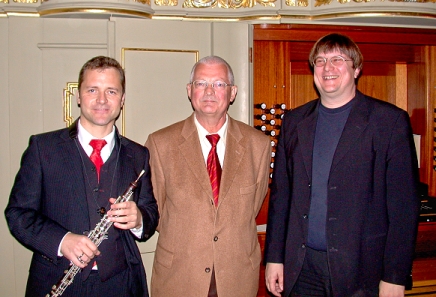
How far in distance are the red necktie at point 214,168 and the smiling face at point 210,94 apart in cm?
12

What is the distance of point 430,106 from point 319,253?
6.88ft

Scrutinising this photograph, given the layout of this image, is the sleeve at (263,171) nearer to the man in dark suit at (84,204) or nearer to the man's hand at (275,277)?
the man's hand at (275,277)

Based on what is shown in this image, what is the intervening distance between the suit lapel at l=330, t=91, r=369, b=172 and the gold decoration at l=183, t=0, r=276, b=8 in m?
1.31

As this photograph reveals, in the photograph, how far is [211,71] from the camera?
251 cm

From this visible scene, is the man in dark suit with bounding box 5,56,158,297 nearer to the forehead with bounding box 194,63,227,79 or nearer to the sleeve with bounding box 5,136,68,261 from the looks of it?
the sleeve with bounding box 5,136,68,261

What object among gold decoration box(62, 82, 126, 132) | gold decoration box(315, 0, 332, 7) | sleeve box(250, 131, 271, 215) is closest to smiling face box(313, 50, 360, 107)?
sleeve box(250, 131, 271, 215)

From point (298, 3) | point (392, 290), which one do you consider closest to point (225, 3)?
point (298, 3)

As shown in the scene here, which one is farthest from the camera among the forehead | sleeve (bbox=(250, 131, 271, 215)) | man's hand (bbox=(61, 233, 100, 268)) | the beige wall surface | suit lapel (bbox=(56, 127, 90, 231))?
the beige wall surface

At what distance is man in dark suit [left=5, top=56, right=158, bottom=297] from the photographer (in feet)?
6.44

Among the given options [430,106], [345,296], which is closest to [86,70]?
[345,296]

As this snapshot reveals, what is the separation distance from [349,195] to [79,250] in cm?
123

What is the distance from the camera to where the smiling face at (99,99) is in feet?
7.00

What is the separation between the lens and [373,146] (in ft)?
7.19

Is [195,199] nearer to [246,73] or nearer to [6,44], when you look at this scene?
[246,73]
